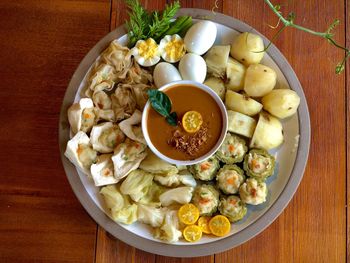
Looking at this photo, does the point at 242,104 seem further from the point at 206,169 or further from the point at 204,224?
the point at 204,224

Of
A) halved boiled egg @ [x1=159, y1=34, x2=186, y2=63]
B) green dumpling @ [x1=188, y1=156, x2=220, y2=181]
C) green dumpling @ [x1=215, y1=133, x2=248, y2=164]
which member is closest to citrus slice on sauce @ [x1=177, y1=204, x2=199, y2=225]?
green dumpling @ [x1=188, y1=156, x2=220, y2=181]

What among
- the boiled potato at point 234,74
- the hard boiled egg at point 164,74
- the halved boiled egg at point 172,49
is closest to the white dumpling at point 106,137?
the hard boiled egg at point 164,74

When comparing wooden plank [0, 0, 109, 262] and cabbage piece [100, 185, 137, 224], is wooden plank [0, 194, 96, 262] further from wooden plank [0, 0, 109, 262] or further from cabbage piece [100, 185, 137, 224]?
cabbage piece [100, 185, 137, 224]

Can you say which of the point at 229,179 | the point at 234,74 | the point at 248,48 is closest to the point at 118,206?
the point at 229,179

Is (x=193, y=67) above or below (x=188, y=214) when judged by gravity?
above

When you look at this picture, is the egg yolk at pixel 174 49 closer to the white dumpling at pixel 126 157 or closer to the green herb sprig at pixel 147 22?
the green herb sprig at pixel 147 22

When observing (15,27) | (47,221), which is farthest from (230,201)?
(15,27)

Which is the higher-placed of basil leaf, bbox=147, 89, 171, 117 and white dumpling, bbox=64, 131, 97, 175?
basil leaf, bbox=147, 89, 171, 117

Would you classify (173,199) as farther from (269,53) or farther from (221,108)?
(269,53)
